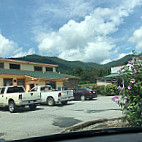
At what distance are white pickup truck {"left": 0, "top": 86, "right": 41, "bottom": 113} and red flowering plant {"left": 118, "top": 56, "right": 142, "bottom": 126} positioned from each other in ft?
27.7

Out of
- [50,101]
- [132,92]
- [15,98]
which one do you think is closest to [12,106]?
[15,98]

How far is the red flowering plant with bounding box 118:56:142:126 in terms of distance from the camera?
18.1 feet

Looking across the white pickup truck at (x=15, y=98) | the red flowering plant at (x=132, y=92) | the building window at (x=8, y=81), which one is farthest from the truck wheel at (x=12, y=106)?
the building window at (x=8, y=81)

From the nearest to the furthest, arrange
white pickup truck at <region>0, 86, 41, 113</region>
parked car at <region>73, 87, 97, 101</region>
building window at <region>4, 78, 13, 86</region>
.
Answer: white pickup truck at <region>0, 86, 41, 113</region> < parked car at <region>73, 87, 97, 101</region> < building window at <region>4, 78, 13, 86</region>

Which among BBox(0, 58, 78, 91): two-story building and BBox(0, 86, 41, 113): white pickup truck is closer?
BBox(0, 86, 41, 113): white pickup truck

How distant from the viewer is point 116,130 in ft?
9.61

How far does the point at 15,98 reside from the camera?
12.8m

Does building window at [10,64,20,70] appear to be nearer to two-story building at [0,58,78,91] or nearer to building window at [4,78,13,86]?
two-story building at [0,58,78,91]

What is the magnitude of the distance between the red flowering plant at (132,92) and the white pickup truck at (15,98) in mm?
8446

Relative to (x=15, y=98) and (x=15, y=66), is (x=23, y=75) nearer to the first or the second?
(x=15, y=66)

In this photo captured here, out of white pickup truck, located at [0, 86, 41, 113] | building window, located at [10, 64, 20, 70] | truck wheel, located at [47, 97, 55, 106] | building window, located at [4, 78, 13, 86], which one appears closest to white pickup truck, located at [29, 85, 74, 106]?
truck wheel, located at [47, 97, 55, 106]

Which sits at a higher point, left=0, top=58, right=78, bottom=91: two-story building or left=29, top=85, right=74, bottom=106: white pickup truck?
left=0, top=58, right=78, bottom=91: two-story building

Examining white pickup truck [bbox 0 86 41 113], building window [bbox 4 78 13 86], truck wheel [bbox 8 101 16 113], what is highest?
building window [bbox 4 78 13 86]

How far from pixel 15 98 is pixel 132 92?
9.15 m
